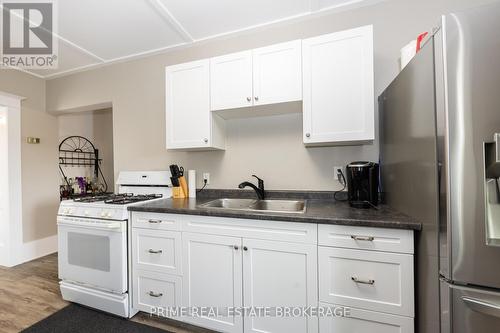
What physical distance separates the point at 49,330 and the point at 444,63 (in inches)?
Result: 112

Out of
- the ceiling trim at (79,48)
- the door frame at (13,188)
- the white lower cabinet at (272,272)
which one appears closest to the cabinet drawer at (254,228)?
the white lower cabinet at (272,272)

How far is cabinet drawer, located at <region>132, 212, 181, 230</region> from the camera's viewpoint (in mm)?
1597

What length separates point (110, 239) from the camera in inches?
67.7

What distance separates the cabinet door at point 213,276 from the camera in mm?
1434

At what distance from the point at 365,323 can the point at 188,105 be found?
76.8 inches

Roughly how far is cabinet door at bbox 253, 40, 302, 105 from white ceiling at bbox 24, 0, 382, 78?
417 mm

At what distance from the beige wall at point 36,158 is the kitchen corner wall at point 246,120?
0.18 metres

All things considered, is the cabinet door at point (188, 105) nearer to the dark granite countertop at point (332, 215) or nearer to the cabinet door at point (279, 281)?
the dark granite countertop at point (332, 215)

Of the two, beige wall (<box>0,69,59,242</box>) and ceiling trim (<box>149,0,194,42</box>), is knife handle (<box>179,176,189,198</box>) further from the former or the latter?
beige wall (<box>0,69,59,242</box>)

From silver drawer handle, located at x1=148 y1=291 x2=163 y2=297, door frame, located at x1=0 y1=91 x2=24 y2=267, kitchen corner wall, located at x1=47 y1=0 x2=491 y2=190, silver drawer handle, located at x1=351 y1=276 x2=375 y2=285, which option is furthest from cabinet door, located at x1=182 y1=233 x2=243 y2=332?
door frame, located at x1=0 y1=91 x2=24 y2=267

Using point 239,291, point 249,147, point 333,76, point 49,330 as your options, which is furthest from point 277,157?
point 49,330

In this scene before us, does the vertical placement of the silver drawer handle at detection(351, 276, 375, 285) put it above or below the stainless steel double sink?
below

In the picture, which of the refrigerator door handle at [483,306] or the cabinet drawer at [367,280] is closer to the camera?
the refrigerator door handle at [483,306]

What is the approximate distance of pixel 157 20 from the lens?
6.32 feet
